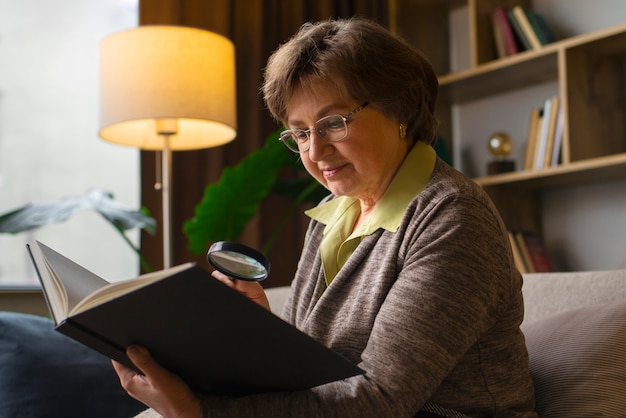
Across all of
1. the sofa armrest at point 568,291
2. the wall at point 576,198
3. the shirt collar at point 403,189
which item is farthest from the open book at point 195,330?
the wall at point 576,198

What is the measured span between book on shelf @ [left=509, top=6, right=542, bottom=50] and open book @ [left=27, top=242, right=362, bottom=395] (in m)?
2.22

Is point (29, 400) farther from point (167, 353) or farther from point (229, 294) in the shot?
point (229, 294)

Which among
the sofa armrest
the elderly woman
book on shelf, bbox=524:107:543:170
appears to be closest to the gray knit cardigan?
the elderly woman

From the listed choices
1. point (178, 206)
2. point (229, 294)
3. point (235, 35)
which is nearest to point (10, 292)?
point (178, 206)

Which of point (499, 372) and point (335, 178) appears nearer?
point (499, 372)

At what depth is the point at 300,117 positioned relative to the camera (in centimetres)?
137

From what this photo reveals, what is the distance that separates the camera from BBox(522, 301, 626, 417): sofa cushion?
123cm

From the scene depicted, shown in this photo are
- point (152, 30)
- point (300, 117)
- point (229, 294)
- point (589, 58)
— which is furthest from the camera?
point (589, 58)

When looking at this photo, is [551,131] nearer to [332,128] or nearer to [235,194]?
[235,194]

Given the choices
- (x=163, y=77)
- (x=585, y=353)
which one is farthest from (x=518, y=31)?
(x=585, y=353)

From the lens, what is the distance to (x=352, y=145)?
53.1 inches

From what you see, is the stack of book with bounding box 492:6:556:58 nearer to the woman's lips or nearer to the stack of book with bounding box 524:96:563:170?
the stack of book with bounding box 524:96:563:170

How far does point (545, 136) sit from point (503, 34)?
0.46 metres

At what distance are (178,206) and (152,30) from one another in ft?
2.67
